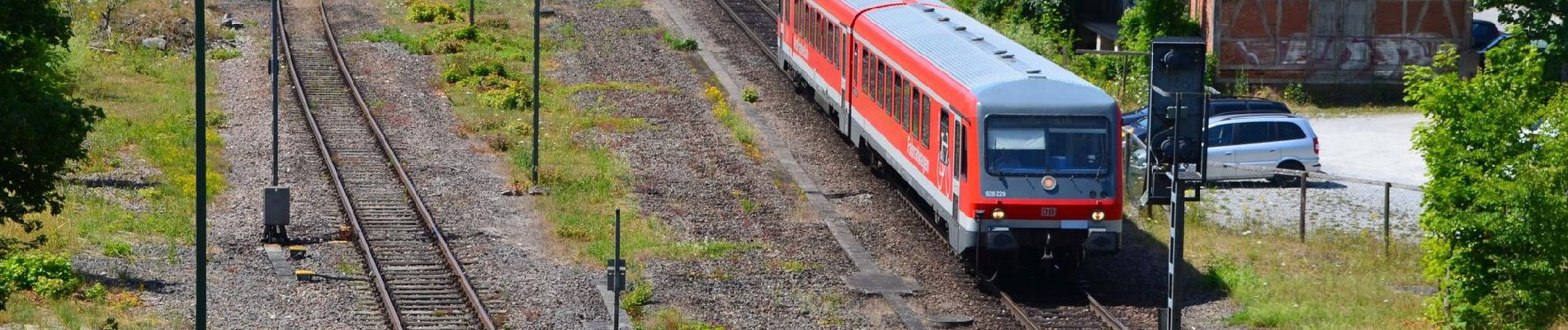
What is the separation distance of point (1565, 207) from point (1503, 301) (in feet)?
3.98

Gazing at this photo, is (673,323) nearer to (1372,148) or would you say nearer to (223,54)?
(1372,148)

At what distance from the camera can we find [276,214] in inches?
971

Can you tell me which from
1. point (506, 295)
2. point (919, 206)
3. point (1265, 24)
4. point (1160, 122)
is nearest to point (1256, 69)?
point (1265, 24)

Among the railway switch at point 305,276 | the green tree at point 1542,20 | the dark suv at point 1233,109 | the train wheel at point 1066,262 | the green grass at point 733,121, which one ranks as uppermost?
the green tree at point 1542,20

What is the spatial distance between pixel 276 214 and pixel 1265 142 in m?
15.0

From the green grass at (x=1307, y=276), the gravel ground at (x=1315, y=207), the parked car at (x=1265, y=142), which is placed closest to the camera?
the green grass at (x=1307, y=276)

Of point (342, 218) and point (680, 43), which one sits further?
point (680, 43)

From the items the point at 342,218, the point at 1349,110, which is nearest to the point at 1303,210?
the point at 342,218

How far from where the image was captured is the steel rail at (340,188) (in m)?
21.4

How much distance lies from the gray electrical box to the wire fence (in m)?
11.5

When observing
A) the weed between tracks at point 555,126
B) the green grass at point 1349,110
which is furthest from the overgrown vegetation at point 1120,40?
the weed between tracks at point 555,126

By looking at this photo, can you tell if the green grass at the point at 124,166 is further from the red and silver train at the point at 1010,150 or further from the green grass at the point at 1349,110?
the green grass at the point at 1349,110

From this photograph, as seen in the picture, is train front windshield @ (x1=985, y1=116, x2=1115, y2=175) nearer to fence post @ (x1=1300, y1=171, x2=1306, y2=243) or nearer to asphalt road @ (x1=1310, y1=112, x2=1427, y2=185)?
fence post @ (x1=1300, y1=171, x2=1306, y2=243)

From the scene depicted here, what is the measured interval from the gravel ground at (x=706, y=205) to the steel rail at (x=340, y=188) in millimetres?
3095
